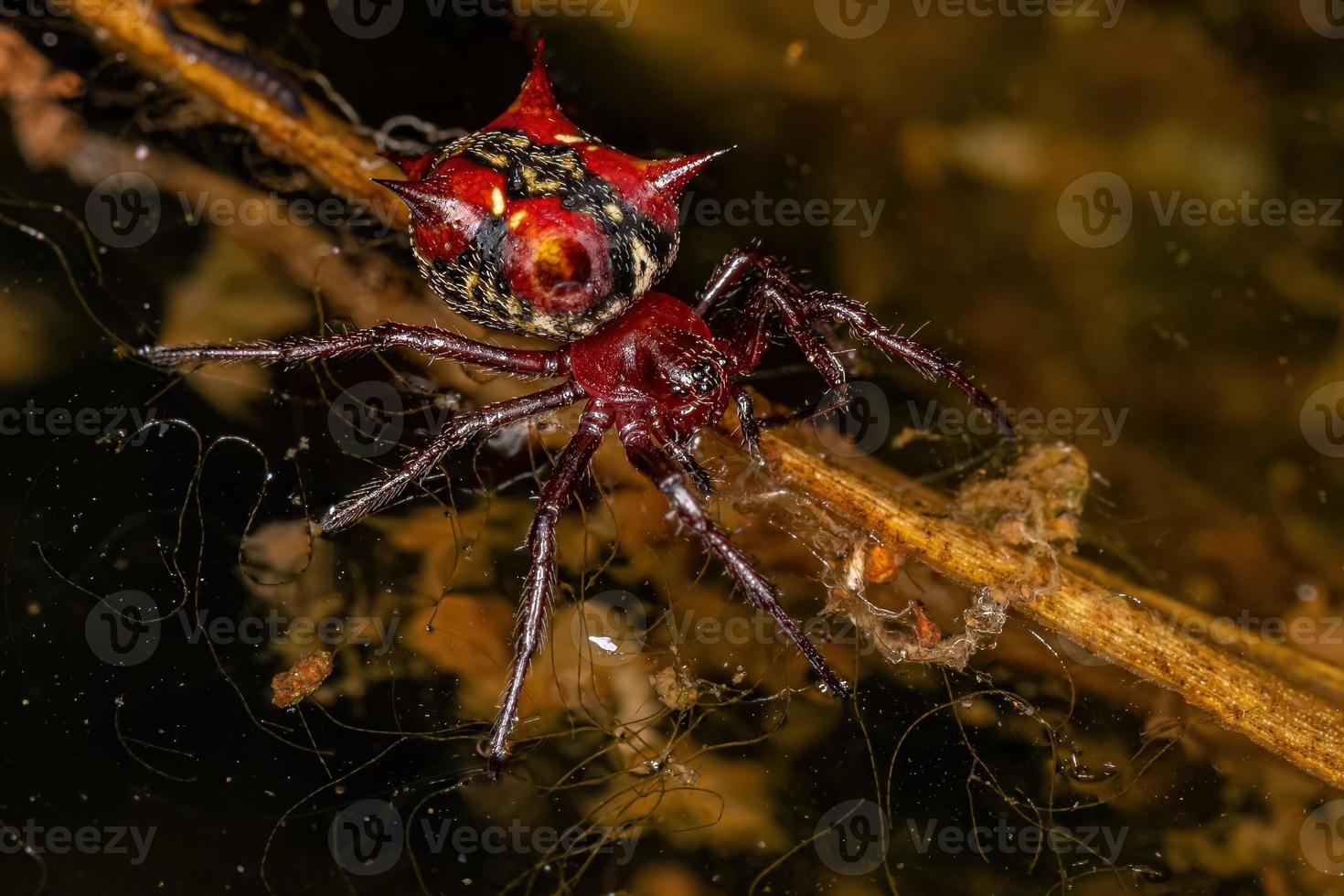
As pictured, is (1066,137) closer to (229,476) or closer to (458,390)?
(458,390)

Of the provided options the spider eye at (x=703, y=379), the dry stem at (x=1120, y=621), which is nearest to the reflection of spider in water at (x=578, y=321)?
the spider eye at (x=703, y=379)

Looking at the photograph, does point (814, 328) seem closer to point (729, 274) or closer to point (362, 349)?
point (729, 274)

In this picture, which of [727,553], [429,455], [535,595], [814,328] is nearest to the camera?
[727,553]

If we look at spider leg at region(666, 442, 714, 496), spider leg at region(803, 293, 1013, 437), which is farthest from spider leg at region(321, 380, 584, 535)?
spider leg at region(803, 293, 1013, 437)

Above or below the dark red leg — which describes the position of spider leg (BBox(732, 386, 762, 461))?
below

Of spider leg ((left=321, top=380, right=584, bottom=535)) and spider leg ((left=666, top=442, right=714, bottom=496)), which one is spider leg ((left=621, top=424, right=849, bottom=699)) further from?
spider leg ((left=321, top=380, right=584, bottom=535))

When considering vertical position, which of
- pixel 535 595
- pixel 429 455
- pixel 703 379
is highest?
pixel 703 379

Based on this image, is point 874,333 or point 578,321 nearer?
point 578,321

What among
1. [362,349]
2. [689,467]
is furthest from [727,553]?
[362,349]
